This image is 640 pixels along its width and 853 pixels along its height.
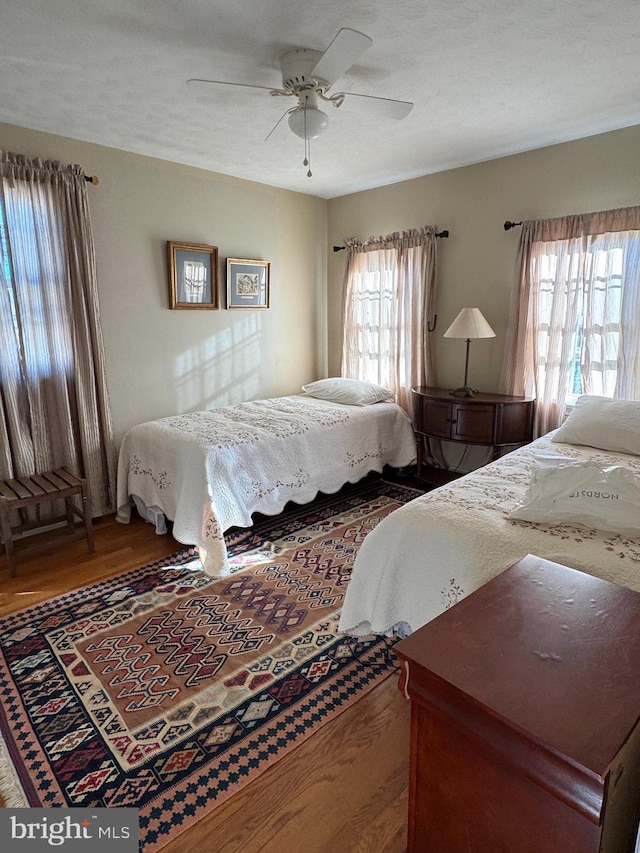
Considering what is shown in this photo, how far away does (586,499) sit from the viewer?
5.73 feet

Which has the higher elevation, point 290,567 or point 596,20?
point 596,20

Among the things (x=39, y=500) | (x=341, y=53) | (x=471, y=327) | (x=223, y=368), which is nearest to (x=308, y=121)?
(x=341, y=53)

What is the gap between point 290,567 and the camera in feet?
9.24

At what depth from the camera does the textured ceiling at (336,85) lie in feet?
6.19

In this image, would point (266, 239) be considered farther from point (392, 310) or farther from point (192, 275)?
point (392, 310)

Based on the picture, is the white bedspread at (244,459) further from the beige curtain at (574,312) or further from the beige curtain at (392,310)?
the beige curtain at (574,312)

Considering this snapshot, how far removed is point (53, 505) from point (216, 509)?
4.31ft

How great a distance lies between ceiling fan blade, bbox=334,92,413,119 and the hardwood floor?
257 cm

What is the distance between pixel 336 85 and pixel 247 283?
6.59 ft

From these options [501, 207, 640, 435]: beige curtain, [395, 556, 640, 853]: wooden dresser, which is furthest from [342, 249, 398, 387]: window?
[395, 556, 640, 853]: wooden dresser

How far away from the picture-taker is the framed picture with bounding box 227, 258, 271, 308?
13.7 feet

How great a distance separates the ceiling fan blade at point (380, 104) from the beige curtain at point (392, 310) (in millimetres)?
1711

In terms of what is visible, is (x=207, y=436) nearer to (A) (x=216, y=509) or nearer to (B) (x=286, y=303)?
(A) (x=216, y=509)

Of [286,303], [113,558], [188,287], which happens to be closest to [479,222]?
[286,303]
